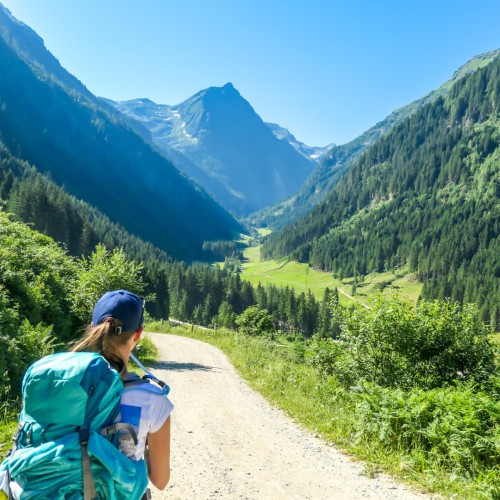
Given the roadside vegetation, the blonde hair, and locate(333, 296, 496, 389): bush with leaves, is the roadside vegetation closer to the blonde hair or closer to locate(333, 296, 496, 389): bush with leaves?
locate(333, 296, 496, 389): bush with leaves

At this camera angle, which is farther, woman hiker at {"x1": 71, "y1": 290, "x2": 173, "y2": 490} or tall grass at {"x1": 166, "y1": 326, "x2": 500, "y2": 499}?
tall grass at {"x1": 166, "y1": 326, "x2": 500, "y2": 499}

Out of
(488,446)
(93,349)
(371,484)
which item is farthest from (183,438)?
(93,349)

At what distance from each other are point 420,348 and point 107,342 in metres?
15.0

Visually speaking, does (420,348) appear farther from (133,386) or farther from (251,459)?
(133,386)

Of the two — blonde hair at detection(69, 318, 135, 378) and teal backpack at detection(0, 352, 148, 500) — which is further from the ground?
blonde hair at detection(69, 318, 135, 378)

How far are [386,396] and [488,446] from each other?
2.82 metres

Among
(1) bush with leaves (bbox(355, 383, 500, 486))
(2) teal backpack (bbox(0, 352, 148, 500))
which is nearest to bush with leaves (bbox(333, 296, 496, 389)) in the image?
(1) bush with leaves (bbox(355, 383, 500, 486))

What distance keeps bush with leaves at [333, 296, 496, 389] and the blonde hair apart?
13.9 metres

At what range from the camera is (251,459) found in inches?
398

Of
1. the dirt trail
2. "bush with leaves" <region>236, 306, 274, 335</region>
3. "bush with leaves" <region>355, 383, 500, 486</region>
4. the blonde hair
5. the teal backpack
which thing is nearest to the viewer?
the teal backpack

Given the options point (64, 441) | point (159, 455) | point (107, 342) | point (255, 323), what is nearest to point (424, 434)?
point (159, 455)

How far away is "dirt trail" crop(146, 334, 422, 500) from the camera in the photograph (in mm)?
8344

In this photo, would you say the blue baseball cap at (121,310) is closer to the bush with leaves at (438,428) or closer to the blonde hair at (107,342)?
Result: the blonde hair at (107,342)

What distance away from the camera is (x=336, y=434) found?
11688 mm
